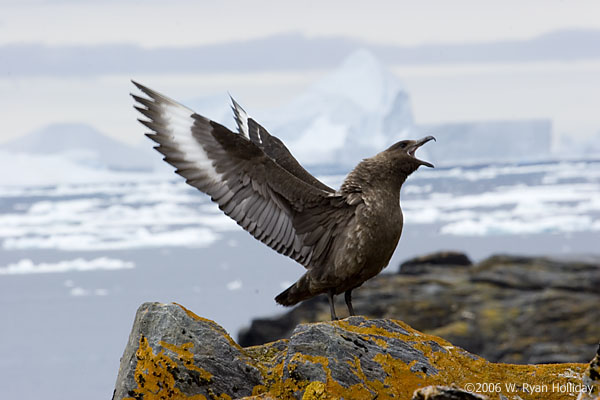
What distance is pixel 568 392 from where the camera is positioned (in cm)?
524

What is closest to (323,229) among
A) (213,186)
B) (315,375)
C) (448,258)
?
(213,186)

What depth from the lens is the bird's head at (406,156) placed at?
6.51 m

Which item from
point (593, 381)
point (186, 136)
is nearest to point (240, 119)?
point (186, 136)

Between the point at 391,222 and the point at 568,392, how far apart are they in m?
1.86

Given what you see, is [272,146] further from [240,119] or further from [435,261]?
[435,261]

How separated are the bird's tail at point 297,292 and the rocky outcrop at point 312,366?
1118mm

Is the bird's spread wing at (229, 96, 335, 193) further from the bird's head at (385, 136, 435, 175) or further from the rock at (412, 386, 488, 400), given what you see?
the rock at (412, 386, 488, 400)

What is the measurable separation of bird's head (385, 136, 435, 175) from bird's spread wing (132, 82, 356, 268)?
557mm

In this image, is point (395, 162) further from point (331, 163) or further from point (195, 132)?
point (331, 163)

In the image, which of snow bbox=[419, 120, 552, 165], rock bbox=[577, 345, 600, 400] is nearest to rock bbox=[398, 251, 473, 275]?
rock bbox=[577, 345, 600, 400]

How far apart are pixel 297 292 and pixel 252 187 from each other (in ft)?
3.17

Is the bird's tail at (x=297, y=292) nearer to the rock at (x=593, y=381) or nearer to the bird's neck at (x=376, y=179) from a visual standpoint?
the bird's neck at (x=376, y=179)

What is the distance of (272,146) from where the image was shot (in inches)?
310

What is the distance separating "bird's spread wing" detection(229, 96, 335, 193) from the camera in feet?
23.8
